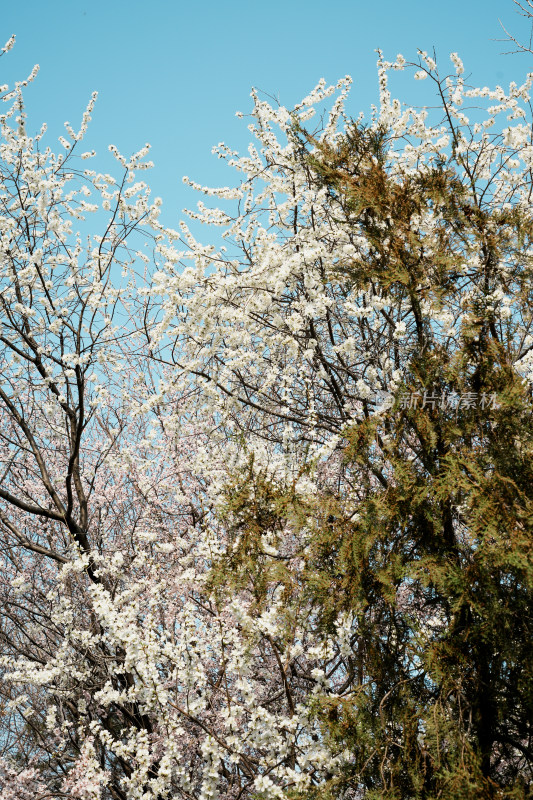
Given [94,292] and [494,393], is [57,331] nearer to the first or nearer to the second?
[94,292]

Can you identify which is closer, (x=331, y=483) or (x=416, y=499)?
(x=416, y=499)

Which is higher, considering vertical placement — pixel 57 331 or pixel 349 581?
pixel 57 331

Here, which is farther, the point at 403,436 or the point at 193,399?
the point at 193,399

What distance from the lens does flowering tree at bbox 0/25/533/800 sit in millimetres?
2996

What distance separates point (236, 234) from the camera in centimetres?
577

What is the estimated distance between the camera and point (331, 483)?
18.4 feet

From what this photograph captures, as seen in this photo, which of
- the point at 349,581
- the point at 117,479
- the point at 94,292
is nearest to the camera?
the point at 349,581

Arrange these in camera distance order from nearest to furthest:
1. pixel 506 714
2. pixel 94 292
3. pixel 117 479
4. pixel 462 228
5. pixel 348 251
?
pixel 506 714, pixel 462 228, pixel 348 251, pixel 94 292, pixel 117 479

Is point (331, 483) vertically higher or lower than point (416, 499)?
higher

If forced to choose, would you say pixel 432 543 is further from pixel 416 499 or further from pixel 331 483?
pixel 331 483

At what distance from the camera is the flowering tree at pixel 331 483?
2996 millimetres

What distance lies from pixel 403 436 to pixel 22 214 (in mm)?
3942

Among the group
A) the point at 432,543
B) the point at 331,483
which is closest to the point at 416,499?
the point at 432,543

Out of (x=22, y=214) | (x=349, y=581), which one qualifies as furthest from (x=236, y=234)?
(x=349, y=581)
